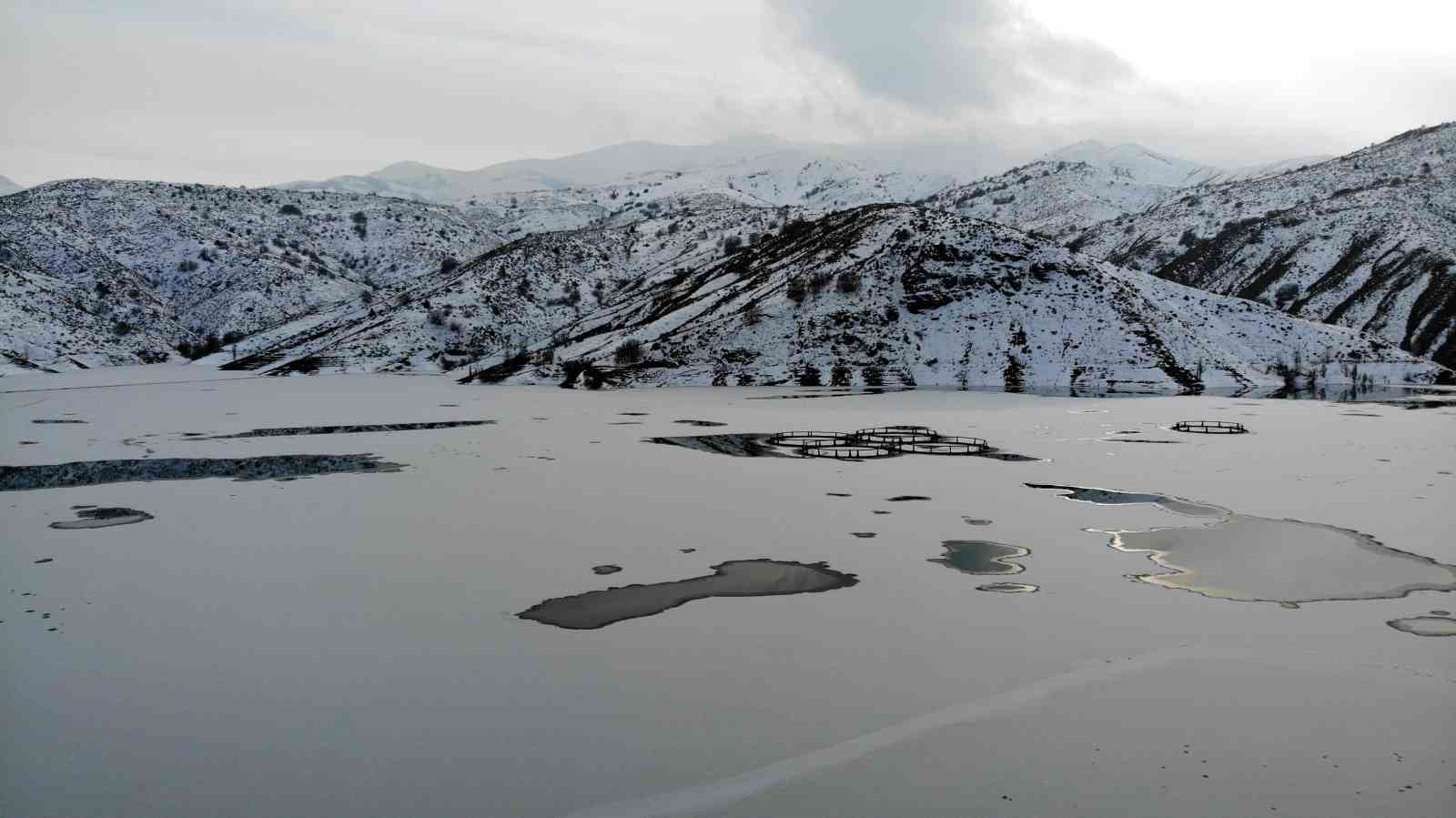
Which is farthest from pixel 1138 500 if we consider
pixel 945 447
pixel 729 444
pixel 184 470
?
pixel 184 470

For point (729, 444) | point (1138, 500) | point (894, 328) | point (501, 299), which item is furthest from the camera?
point (501, 299)

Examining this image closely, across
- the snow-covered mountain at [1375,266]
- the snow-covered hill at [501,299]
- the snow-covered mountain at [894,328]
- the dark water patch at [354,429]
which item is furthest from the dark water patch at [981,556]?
the snow-covered mountain at [1375,266]

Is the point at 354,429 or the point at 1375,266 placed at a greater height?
the point at 1375,266

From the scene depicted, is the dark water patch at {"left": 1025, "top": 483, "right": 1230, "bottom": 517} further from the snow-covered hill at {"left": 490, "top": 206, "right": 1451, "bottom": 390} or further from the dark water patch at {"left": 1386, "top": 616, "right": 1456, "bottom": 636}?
the snow-covered hill at {"left": 490, "top": 206, "right": 1451, "bottom": 390}

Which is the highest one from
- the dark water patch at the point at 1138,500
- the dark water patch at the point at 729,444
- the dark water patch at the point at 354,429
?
the dark water patch at the point at 354,429

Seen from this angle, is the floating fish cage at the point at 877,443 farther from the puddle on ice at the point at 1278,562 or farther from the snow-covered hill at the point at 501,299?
the snow-covered hill at the point at 501,299

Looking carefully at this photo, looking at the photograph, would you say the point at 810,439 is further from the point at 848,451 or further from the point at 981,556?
the point at 981,556
